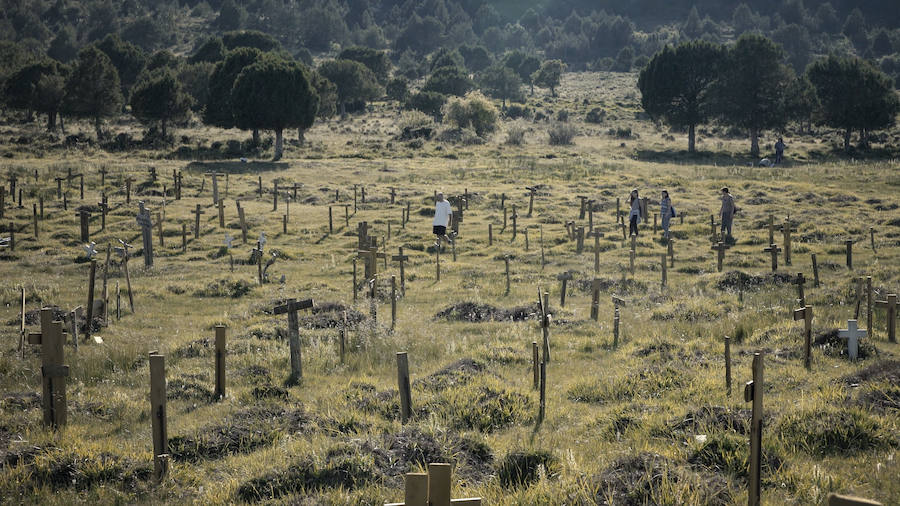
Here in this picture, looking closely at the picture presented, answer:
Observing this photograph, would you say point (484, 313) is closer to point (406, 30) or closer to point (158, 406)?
point (158, 406)

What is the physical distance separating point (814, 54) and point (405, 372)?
160m

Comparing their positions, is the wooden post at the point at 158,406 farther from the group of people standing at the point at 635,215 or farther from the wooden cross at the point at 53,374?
the group of people standing at the point at 635,215

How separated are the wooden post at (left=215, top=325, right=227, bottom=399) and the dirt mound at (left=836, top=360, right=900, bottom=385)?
8549mm

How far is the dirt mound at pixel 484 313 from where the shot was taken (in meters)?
17.1

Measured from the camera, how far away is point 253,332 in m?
15.4

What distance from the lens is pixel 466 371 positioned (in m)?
12.1

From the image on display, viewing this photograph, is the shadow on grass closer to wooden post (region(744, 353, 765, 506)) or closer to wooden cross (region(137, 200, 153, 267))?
wooden cross (region(137, 200, 153, 267))

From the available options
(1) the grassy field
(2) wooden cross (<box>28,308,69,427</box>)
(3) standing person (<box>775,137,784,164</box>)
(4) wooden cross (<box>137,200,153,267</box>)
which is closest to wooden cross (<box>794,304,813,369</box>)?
(1) the grassy field

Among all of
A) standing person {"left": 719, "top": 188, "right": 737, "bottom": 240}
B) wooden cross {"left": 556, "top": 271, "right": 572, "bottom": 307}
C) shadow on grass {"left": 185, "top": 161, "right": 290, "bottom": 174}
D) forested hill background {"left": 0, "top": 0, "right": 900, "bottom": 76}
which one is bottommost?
wooden cross {"left": 556, "top": 271, "right": 572, "bottom": 307}

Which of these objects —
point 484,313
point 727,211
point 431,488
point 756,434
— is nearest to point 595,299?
point 484,313

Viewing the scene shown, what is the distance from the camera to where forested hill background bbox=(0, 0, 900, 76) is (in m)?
150

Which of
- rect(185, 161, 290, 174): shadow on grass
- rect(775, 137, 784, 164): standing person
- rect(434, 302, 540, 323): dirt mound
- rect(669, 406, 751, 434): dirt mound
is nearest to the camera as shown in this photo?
rect(669, 406, 751, 434): dirt mound

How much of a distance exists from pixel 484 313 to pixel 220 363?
25.1 ft

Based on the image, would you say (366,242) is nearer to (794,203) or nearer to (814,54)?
(794,203)
